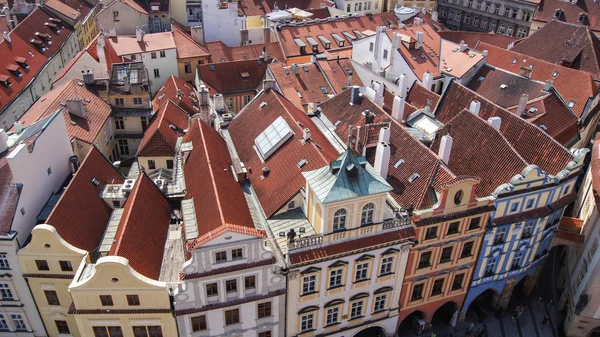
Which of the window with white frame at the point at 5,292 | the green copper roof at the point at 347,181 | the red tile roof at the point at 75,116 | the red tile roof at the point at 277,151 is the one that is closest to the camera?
the green copper roof at the point at 347,181

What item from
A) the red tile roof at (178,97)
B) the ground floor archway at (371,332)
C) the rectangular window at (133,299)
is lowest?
the ground floor archway at (371,332)

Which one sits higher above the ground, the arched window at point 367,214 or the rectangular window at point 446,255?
the arched window at point 367,214

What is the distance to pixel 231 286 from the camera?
37594 millimetres

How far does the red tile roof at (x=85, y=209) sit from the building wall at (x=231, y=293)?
984cm

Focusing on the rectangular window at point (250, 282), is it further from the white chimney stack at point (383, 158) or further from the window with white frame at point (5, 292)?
the window with white frame at point (5, 292)

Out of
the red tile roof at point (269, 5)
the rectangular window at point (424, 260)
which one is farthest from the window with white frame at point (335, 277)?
the red tile roof at point (269, 5)

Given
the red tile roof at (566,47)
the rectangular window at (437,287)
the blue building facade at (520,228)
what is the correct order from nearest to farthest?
the blue building facade at (520,228) < the rectangular window at (437,287) < the red tile roof at (566,47)

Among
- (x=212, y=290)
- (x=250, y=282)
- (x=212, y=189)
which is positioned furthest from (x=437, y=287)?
(x=212, y=189)

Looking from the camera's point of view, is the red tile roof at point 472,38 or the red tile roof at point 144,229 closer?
the red tile roof at point 144,229

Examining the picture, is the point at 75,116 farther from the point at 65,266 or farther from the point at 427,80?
the point at 427,80

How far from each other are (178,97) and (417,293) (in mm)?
40247

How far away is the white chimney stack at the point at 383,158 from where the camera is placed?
43.8 meters

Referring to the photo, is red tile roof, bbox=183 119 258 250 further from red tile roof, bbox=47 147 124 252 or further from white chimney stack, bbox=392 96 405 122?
white chimney stack, bbox=392 96 405 122

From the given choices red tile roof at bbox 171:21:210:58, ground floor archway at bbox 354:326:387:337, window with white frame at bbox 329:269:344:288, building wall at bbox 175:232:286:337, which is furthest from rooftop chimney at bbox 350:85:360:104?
red tile roof at bbox 171:21:210:58
